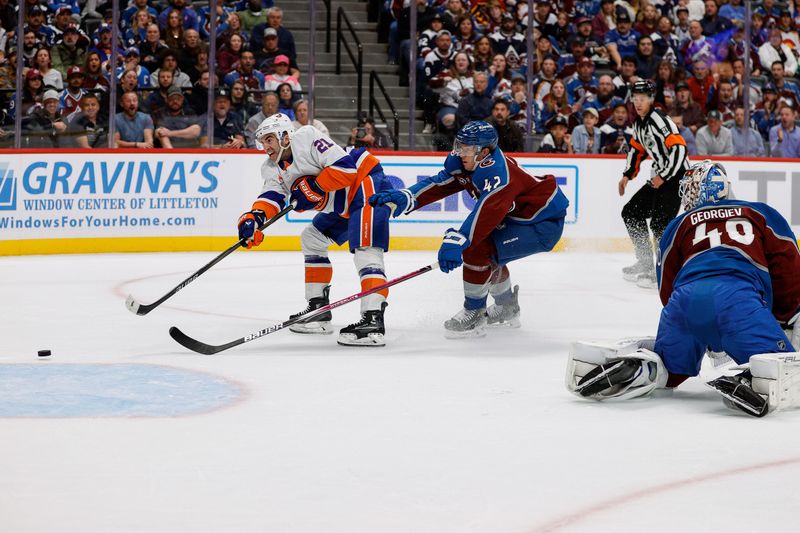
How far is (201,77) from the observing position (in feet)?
30.6

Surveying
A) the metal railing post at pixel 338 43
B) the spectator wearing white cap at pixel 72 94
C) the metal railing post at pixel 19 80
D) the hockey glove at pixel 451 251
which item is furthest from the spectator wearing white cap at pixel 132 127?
the hockey glove at pixel 451 251

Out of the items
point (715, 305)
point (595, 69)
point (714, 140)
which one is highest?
point (595, 69)

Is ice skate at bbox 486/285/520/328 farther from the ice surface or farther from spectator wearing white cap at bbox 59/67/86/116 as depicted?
spectator wearing white cap at bbox 59/67/86/116

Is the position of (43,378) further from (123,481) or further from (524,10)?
(524,10)

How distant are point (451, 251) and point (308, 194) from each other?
0.74 meters

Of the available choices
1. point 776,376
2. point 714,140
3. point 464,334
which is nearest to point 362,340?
point 464,334

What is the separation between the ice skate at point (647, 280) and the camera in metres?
7.38

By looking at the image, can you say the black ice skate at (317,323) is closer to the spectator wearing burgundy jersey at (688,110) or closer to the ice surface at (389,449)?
the ice surface at (389,449)

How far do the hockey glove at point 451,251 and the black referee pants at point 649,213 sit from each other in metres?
2.62

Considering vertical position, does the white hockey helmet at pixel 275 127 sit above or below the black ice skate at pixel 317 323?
above

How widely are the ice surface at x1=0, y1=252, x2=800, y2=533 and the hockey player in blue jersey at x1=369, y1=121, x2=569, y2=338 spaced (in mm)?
183

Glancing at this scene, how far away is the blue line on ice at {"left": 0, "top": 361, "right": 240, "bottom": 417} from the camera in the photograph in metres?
3.78

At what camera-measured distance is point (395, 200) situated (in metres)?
5.25

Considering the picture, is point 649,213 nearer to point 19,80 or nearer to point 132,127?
point 132,127
